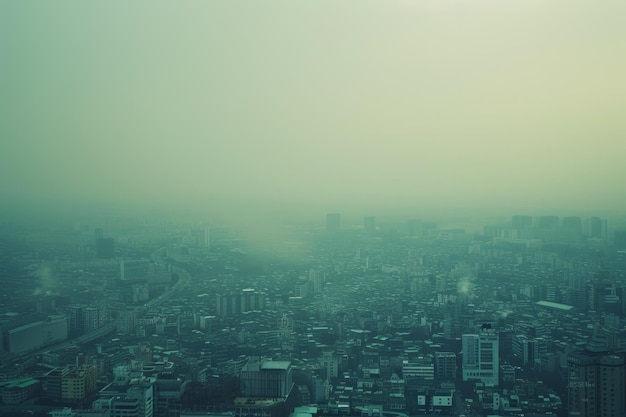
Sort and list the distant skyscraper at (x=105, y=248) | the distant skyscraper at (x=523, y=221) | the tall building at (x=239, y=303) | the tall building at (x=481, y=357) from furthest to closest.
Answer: the distant skyscraper at (x=105, y=248), the distant skyscraper at (x=523, y=221), the tall building at (x=239, y=303), the tall building at (x=481, y=357)

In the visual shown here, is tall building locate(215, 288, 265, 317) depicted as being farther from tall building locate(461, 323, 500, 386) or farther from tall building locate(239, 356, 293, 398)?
tall building locate(461, 323, 500, 386)

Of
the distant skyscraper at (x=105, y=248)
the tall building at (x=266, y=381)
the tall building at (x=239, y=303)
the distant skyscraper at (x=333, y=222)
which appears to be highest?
the distant skyscraper at (x=333, y=222)

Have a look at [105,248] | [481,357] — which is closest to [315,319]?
[481,357]

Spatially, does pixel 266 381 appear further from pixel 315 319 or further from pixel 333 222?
pixel 333 222

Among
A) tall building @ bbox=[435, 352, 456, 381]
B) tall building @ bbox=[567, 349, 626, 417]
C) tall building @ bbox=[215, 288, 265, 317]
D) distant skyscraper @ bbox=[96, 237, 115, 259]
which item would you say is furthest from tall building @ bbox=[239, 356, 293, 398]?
distant skyscraper @ bbox=[96, 237, 115, 259]

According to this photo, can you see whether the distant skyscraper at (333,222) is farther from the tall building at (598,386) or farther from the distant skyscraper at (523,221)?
the tall building at (598,386)

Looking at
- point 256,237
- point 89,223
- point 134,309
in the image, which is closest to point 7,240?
point 89,223

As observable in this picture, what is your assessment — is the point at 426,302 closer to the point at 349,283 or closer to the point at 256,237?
the point at 349,283


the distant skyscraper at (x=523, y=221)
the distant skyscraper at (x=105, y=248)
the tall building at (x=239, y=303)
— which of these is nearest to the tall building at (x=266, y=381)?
the tall building at (x=239, y=303)
